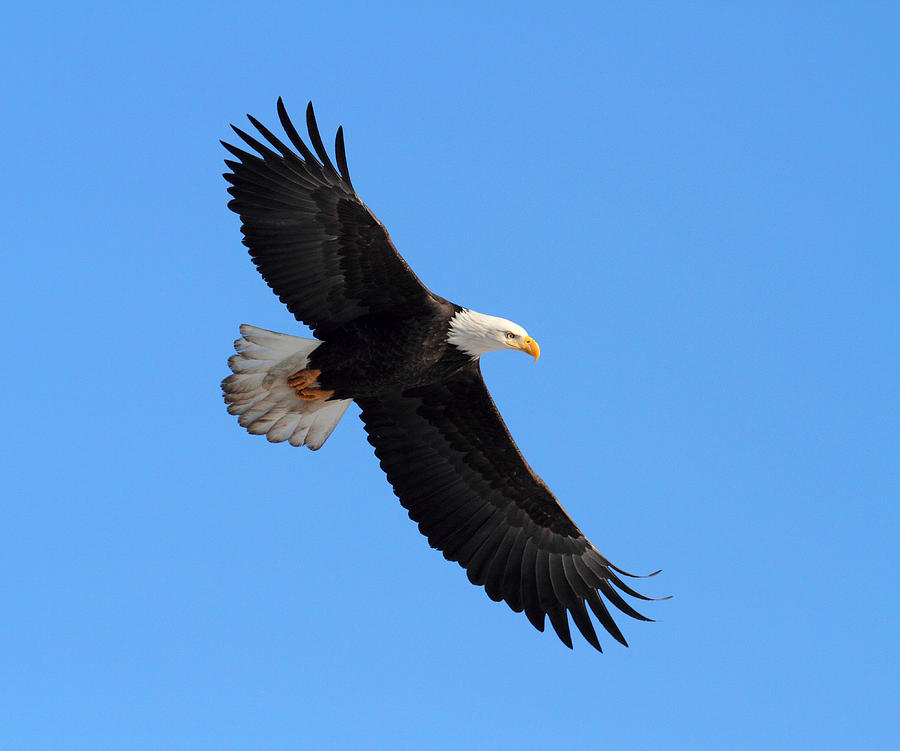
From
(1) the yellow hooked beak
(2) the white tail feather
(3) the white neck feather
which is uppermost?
(1) the yellow hooked beak

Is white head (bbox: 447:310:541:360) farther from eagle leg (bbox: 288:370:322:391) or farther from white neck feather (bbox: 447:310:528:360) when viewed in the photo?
eagle leg (bbox: 288:370:322:391)

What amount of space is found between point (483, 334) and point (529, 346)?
432 mm

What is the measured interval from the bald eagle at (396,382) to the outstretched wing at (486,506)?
0.04ft

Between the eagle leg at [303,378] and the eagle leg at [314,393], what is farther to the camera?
the eagle leg at [314,393]

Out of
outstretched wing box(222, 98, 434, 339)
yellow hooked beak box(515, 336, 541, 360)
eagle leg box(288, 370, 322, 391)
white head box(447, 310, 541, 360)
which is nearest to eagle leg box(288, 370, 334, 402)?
eagle leg box(288, 370, 322, 391)

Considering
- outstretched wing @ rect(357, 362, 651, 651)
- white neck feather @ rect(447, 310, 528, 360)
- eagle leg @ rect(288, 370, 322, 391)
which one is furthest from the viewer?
outstretched wing @ rect(357, 362, 651, 651)

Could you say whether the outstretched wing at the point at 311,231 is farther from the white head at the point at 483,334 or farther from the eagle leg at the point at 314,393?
the eagle leg at the point at 314,393

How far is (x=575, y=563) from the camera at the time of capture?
Result: 1064cm

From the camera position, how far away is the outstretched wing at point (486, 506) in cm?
1043

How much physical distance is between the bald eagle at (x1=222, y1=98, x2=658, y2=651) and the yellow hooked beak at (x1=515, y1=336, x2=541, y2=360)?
1cm

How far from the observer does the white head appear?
9.51 metres

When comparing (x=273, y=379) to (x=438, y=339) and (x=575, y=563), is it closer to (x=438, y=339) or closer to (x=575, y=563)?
(x=438, y=339)

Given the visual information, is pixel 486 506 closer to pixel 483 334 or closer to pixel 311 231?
pixel 483 334

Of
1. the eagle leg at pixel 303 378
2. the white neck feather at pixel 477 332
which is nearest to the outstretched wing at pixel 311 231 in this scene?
the white neck feather at pixel 477 332
